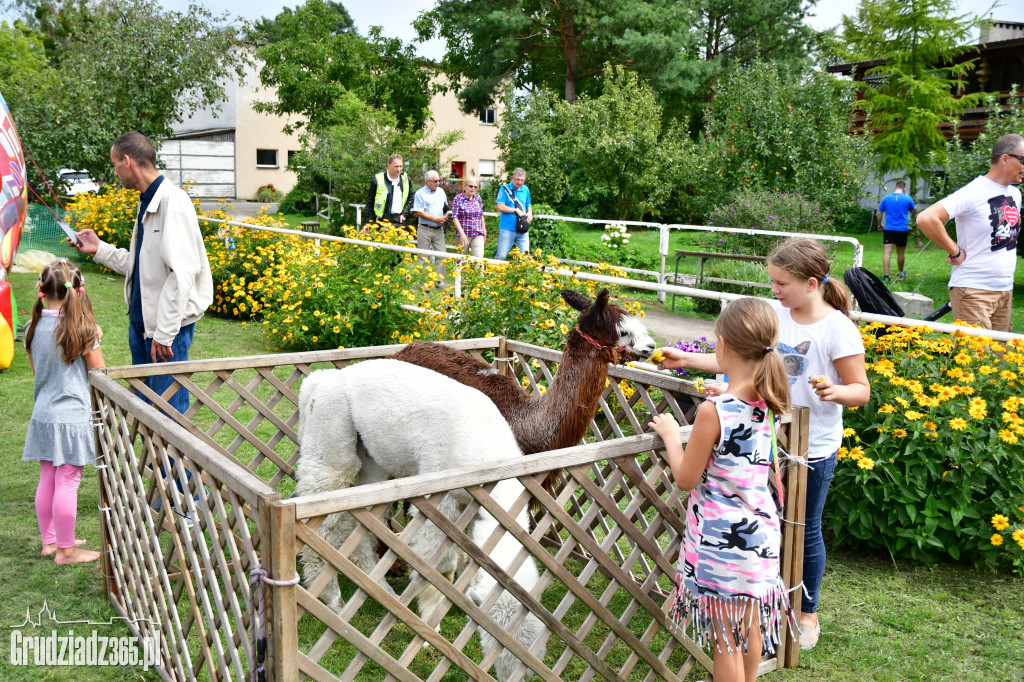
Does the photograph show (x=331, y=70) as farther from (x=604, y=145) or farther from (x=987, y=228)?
(x=987, y=228)

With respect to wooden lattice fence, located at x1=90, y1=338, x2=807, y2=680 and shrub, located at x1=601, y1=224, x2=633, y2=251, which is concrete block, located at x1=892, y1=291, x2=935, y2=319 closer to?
shrub, located at x1=601, y1=224, x2=633, y2=251

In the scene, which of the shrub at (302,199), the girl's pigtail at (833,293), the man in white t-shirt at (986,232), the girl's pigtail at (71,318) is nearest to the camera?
the girl's pigtail at (833,293)

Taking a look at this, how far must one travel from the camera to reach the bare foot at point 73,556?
14.7 feet

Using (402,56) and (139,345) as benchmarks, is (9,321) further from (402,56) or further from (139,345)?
(402,56)

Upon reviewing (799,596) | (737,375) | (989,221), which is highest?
(989,221)

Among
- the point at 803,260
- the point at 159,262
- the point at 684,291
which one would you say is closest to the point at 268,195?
the point at 684,291

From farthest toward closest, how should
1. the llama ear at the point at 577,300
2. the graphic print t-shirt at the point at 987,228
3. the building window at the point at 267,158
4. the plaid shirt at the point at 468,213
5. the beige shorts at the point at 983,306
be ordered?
the building window at the point at 267,158
the plaid shirt at the point at 468,213
the beige shorts at the point at 983,306
the graphic print t-shirt at the point at 987,228
the llama ear at the point at 577,300

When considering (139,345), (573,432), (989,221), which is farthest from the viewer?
(989,221)

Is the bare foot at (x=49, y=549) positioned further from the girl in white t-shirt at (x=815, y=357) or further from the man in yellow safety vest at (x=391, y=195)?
the man in yellow safety vest at (x=391, y=195)

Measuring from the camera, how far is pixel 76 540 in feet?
15.4

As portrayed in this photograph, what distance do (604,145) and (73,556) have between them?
19.8 m

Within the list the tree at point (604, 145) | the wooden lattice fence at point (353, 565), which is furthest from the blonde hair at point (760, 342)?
the tree at point (604, 145)

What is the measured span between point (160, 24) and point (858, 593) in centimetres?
2359

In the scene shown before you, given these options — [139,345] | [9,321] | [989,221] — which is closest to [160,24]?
[9,321]
